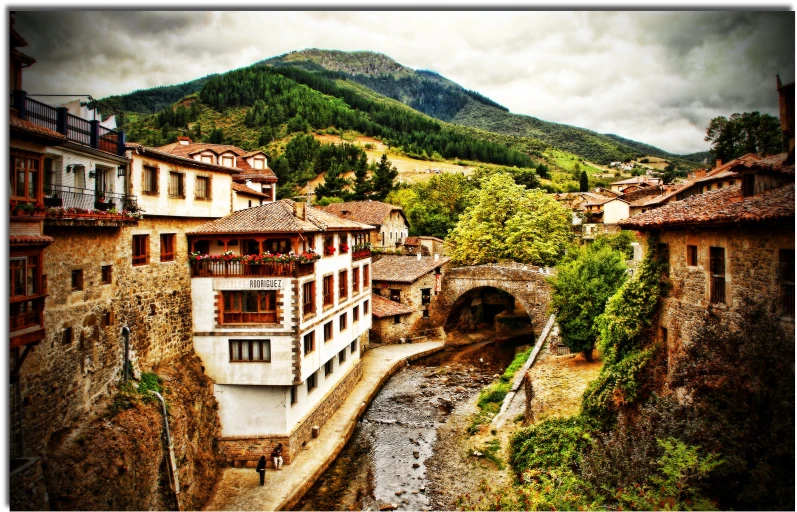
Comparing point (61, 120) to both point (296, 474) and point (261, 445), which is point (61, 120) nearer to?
point (261, 445)

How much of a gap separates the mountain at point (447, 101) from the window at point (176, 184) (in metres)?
116

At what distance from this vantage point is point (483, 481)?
17859 millimetres

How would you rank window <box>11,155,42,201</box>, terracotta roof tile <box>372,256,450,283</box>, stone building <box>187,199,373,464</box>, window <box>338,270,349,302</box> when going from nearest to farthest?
1. window <box>11,155,42,201</box>
2. stone building <box>187,199,373,464</box>
3. window <box>338,270,349,302</box>
4. terracotta roof tile <box>372,256,450,283</box>

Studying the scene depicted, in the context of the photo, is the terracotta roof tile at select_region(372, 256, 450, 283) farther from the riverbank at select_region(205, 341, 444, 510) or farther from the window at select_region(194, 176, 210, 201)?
the window at select_region(194, 176, 210, 201)

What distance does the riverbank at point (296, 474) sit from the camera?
53.5ft

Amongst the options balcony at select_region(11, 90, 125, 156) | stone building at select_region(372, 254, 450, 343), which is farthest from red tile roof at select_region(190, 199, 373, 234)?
stone building at select_region(372, 254, 450, 343)

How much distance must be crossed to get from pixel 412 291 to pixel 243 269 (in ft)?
68.9

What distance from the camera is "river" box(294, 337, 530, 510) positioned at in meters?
17.7

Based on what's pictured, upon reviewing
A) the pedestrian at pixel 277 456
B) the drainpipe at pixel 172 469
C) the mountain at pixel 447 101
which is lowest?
the pedestrian at pixel 277 456

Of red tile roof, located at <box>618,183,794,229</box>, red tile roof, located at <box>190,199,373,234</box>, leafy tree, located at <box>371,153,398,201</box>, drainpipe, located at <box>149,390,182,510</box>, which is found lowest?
drainpipe, located at <box>149,390,182,510</box>

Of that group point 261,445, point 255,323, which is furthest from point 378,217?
point 261,445

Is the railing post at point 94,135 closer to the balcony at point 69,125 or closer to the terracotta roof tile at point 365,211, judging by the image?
the balcony at point 69,125

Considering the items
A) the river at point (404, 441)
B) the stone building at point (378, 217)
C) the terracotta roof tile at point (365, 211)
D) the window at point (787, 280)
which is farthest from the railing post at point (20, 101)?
the terracotta roof tile at point (365, 211)

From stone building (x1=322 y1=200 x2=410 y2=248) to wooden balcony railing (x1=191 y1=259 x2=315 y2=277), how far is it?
102 feet
